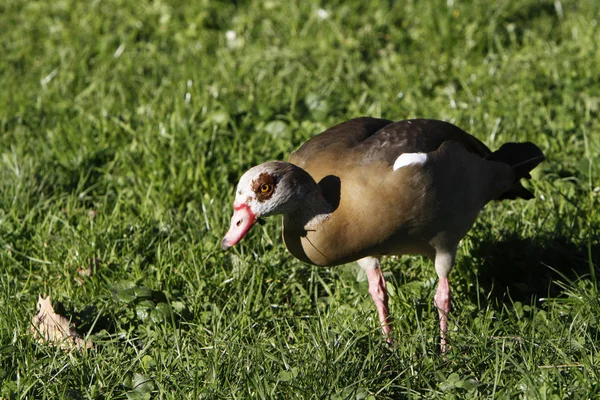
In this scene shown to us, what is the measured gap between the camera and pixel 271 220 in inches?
186

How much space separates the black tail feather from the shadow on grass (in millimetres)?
263

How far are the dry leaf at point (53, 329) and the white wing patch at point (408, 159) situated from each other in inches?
58.9

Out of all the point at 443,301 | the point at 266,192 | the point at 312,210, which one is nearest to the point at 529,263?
the point at 443,301

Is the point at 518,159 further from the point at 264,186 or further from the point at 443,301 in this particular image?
the point at 264,186

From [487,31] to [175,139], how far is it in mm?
2556

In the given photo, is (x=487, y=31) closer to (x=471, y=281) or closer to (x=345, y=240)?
(x=471, y=281)

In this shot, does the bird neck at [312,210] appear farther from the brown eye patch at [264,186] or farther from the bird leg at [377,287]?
the bird leg at [377,287]

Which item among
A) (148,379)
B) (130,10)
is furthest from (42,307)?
(130,10)

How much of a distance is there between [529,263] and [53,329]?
Answer: 2.25 meters

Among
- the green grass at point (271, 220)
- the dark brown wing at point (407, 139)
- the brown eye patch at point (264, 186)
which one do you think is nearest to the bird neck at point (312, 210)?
the brown eye patch at point (264, 186)

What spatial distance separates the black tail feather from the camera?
421cm

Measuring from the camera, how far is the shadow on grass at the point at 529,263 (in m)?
4.27

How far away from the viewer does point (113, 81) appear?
243 inches

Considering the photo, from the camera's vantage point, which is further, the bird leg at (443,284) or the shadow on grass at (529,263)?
the shadow on grass at (529,263)
